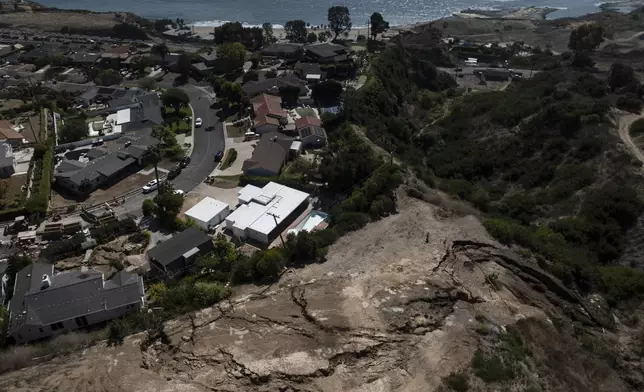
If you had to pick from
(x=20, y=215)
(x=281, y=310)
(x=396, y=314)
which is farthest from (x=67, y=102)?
(x=396, y=314)

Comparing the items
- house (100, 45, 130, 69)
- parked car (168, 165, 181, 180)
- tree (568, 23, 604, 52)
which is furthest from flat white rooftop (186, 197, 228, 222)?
tree (568, 23, 604, 52)

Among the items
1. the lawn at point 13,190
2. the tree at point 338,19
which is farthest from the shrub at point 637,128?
the tree at point 338,19

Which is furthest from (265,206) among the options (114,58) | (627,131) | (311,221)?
(114,58)

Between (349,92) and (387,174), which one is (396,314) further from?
(349,92)

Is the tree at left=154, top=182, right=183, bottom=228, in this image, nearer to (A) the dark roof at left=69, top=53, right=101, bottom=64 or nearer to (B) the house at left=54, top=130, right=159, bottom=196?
(B) the house at left=54, top=130, right=159, bottom=196

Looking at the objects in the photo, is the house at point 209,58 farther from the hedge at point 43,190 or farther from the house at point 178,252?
the house at point 178,252

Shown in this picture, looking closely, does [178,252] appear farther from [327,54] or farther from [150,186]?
[327,54]
